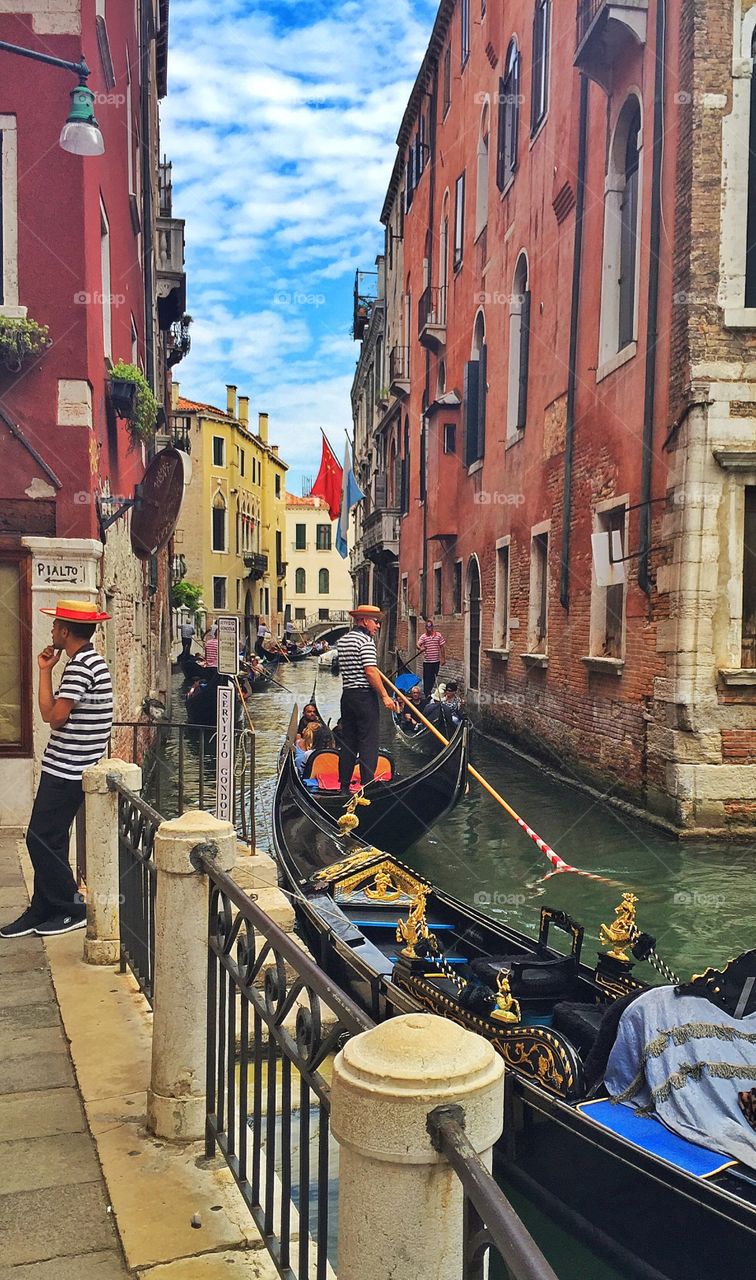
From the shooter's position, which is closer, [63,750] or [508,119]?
[63,750]

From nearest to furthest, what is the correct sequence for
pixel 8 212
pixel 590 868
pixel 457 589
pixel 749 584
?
1. pixel 8 212
2. pixel 590 868
3. pixel 749 584
4. pixel 457 589

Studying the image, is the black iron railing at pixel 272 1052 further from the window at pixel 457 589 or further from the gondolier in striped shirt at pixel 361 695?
the window at pixel 457 589

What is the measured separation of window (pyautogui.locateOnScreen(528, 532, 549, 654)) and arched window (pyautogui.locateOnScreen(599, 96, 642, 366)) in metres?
2.74

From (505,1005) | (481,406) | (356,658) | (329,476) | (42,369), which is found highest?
(481,406)

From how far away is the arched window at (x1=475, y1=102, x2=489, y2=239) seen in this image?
47.7ft

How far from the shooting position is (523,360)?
12273mm

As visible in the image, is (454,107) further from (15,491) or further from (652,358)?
(15,491)

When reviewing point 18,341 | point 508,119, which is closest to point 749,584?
point 18,341

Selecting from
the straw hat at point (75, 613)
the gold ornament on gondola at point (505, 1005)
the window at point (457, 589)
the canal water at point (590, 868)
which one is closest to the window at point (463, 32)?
the window at point (457, 589)

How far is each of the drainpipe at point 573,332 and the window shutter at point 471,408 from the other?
4.88m

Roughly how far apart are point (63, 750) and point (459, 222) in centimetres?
1457

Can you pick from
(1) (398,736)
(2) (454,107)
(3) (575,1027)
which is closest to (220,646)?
(3) (575,1027)

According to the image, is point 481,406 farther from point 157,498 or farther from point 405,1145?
point 405,1145

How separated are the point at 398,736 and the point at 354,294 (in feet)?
63.5
